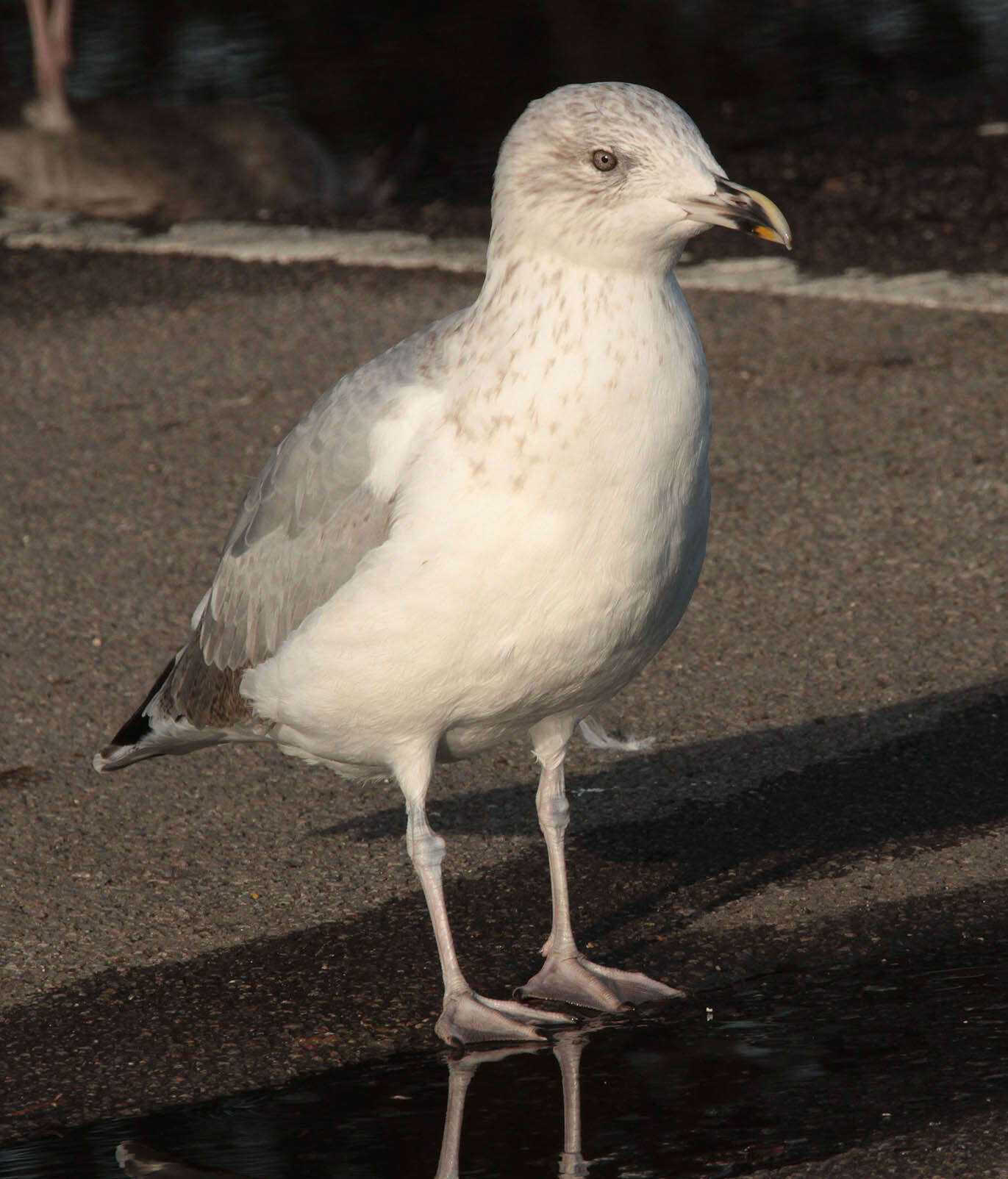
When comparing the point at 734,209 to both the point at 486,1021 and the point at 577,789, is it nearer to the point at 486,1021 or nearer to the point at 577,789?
the point at 486,1021

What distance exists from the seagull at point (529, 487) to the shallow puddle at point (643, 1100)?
0.20 metres

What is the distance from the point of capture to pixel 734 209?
390 centimetres

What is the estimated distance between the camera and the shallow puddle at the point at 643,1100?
3.69 m

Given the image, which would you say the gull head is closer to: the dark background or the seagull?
the seagull

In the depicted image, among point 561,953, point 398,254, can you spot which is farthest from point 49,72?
point 561,953

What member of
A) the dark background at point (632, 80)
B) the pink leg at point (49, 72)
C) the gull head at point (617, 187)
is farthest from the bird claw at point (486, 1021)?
the pink leg at point (49, 72)

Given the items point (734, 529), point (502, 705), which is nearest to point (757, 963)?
point (502, 705)

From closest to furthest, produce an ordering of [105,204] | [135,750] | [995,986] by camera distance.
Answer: [995,986] < [135,750] < [105,204]

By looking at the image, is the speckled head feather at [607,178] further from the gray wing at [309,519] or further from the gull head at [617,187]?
the gray wing at [309,519]

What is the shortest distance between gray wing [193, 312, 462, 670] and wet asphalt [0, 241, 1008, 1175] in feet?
2.31

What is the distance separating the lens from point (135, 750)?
5.01m

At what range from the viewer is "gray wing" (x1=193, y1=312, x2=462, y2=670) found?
4227mm

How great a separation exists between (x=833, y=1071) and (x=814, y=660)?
2289 millimetres

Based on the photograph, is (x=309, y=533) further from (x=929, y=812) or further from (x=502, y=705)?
(x=929, y=812)
